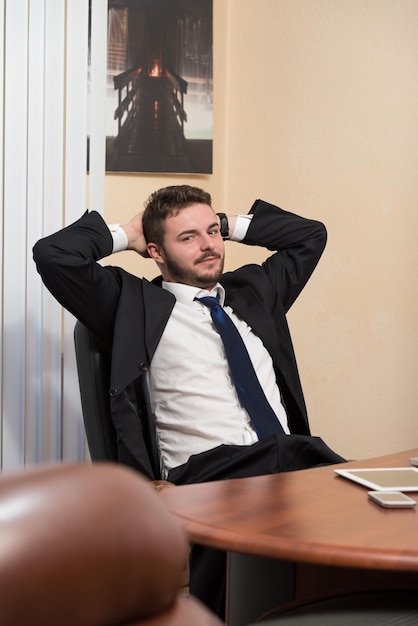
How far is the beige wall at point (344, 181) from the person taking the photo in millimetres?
3777

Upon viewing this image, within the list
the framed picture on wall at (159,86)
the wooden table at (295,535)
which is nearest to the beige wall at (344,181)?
the framed picture on wall at (159,86)

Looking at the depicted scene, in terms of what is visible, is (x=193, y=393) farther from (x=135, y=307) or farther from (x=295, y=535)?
(x=295, y=535)

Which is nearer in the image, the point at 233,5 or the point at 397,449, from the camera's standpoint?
the point at 397,449

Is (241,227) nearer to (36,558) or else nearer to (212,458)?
(212,458)

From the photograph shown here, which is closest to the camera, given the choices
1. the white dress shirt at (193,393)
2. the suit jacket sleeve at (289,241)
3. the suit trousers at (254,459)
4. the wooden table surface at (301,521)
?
the wooden table surface at (301,521)

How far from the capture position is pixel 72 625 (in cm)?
29

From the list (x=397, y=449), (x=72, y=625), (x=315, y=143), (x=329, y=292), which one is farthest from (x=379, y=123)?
(x=72, y=625)

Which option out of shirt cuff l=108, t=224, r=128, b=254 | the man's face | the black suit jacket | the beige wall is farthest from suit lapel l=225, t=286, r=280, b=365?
the beige wall

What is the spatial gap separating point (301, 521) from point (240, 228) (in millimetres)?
1871

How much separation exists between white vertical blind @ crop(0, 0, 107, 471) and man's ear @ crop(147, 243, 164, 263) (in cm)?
30

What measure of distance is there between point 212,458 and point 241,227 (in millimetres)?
1020

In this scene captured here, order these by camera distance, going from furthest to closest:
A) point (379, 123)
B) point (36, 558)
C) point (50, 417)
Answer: point (379, 123)
point (50, 417)
point (36, 558)

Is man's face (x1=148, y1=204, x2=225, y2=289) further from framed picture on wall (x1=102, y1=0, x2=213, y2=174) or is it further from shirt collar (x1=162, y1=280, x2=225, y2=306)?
framed picture on wall (x1=102, y1=0, x2=213, y2=174)

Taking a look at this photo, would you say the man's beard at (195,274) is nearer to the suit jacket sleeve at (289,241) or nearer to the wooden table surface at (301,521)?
the suit jacket sleeve at (289,241)
